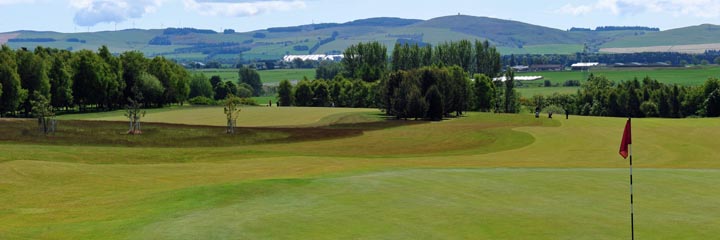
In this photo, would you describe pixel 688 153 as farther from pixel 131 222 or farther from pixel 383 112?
pixel 383 112

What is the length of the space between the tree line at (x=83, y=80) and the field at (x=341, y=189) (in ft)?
150

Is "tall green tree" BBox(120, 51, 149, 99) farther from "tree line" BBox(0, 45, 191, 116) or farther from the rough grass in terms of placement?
the rough grass

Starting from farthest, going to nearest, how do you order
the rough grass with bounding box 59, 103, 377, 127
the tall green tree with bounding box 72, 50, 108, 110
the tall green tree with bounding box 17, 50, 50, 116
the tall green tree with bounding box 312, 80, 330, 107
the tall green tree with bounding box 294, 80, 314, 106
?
1. the tall green tree with bounding box 294, 80, 314, 106
2. the tall green tree with bounding box 312, 80, 330, 107
3. the tall green tree with bounding box 72, 50, 108, 110
4. the tall green tree with bounding box 17, 50, 50, 116
5. the rough grass with bounding box 59, 103, 377, 127

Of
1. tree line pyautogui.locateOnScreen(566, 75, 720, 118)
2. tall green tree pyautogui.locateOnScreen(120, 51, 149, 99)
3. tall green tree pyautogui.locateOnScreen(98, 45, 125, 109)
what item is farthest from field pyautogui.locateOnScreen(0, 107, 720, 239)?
tree line pyautogui.locateOnScreen(566, 75, 720, 118)

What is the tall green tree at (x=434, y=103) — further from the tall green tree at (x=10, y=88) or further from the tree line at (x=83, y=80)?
the tall green tree at (x=10, y=88)

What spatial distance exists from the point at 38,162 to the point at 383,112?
81303 millimetres

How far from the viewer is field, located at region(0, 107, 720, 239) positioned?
81.2 ft

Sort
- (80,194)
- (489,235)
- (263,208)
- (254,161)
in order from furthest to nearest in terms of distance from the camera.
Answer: (254,161)
(80,194)
(263,208)
(489,235)

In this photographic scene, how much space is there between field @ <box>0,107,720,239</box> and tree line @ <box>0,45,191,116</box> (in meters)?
45.6

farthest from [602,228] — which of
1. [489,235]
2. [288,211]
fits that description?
[288,211]

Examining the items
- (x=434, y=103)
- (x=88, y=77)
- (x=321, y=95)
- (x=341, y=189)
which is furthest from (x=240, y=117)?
(x=341, y=189)

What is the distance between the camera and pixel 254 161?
52500mm

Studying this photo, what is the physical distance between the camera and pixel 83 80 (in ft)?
429

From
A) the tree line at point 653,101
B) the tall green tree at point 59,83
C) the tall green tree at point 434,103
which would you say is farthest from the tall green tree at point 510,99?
the tall green tree at point 59,83
